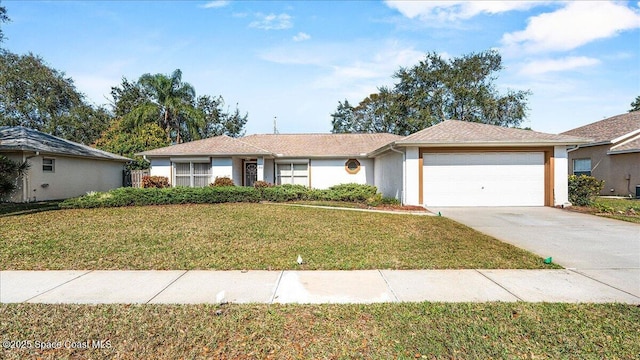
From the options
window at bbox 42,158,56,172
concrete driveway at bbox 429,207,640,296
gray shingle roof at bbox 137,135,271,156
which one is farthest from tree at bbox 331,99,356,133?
window at bbox 42,158,56,172

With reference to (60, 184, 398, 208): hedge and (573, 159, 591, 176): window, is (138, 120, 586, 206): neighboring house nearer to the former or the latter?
(60, 184, 398, 208): hedge

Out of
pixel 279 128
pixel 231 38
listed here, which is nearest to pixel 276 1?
pixel 231 38

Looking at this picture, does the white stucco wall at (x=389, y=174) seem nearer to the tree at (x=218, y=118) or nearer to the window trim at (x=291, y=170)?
the window trim at (x=291, y=170)

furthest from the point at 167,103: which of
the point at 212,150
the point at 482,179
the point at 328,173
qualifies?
the point at 482,179

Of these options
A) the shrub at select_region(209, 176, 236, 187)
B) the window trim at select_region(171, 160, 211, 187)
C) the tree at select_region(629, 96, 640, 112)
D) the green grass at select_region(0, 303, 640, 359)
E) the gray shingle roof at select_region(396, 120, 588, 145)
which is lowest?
the green grass at select_region(0, 303, 640, 359)

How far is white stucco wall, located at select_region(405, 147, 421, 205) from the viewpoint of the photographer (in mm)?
13516

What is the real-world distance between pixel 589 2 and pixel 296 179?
14908 millimetres

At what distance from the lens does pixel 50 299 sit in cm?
414

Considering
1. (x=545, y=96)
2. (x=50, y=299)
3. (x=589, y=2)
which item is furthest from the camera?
(x=545, y=96)

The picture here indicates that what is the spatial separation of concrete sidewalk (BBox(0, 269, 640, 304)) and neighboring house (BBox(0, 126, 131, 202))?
43.7 feet

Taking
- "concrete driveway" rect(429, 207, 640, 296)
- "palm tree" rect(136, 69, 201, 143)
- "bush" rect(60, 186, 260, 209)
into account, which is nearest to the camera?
"concrete driveway" rect(429, 207, 640, 296)

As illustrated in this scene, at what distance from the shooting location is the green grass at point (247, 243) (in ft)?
18.6

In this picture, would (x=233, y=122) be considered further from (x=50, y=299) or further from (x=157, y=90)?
(x=50, y=299)

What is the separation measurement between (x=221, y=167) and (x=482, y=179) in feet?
42.1
